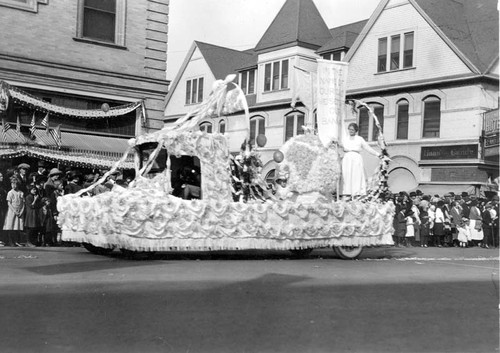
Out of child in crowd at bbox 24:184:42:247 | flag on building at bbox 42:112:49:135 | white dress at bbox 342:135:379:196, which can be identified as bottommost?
child in crowd at bbox 24:184:42:247

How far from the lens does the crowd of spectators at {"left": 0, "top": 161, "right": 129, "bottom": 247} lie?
14.4 metres

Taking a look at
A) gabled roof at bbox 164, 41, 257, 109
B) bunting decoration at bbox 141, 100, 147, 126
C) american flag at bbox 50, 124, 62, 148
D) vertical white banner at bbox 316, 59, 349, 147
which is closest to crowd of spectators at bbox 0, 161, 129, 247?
american flag at bbox 50, 124, 62, 148

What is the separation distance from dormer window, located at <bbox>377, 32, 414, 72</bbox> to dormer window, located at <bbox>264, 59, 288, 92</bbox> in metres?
6.41

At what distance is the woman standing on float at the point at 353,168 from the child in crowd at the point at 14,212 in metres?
7.17

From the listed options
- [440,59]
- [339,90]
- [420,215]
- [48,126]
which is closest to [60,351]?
[339,90]

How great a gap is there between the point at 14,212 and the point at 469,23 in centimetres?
1925

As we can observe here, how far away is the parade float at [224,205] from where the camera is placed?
11.2 m

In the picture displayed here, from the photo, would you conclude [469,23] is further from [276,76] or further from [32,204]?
[32,204]

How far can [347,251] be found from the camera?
13430 mm

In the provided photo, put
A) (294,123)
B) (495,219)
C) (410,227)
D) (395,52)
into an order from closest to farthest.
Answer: (410,227), (495,219), (395,52), (294,123)

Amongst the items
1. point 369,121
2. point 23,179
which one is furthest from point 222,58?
point 23,179

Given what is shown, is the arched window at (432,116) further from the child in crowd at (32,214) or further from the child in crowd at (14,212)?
the child in crowd at (14,212)

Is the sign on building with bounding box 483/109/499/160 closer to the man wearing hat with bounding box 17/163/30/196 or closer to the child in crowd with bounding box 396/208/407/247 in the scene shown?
the child in crowd with bounding box 396/208/407/247

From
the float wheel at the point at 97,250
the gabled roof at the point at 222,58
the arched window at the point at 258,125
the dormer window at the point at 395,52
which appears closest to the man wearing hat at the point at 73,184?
the float wheel at the point at 97,250
